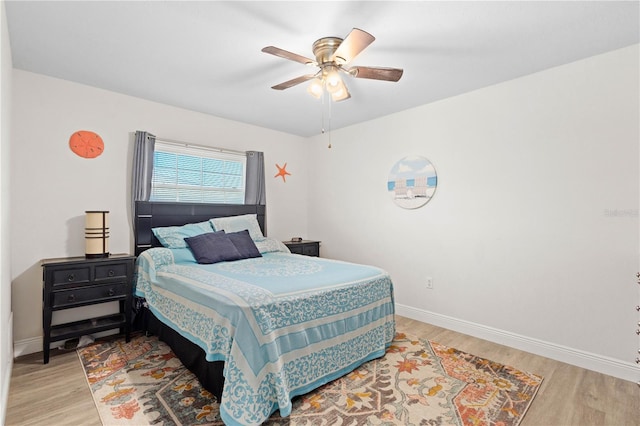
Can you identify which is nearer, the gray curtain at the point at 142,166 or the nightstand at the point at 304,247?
the gray curtain at the point at 142,166

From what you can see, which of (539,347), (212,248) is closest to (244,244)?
(212,248)

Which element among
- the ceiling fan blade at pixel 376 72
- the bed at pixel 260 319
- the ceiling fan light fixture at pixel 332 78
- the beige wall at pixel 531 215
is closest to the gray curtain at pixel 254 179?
the bed at pixel 260 319

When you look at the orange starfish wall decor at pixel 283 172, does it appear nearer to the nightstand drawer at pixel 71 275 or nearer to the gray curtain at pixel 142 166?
the gray curtain at pixel 142 166

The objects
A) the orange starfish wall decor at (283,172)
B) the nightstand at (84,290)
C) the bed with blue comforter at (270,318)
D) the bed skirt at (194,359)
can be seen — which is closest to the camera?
the bed with blue comforter at (270,318)

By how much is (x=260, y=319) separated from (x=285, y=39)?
189cm

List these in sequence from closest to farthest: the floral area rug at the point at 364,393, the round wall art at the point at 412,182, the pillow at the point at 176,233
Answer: the floral area rug at the point at 364,393
the pillow at the point at 176,233
the round wall art at the point at 412,182

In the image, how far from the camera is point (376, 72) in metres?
2.21

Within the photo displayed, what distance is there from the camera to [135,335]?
10.2 feet

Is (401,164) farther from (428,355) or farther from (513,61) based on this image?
(428,355)

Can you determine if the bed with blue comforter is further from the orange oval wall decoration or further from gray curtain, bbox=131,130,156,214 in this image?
the orange oval wall decoration

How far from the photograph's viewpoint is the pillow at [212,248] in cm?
310

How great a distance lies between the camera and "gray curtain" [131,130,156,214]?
331cm

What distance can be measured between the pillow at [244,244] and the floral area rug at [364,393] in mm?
1132

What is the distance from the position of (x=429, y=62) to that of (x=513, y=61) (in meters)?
0.67
